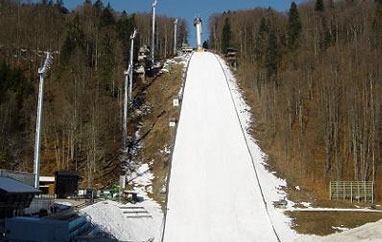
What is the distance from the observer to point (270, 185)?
100 ft

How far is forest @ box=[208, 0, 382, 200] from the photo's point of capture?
36406mm

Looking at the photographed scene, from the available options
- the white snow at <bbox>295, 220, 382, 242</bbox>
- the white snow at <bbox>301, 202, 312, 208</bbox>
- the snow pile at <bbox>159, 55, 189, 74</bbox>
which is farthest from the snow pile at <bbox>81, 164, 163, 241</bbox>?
the snow pile at <bbox>159, 55, 189, 74</bbox>

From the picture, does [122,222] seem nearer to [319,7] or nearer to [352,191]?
[352,191]

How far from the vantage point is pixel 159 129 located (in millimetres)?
41000

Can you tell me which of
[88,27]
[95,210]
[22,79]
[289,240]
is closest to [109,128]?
[22,79]

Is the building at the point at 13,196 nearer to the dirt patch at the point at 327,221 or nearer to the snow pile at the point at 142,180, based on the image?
the snow pile at the point at 142,180

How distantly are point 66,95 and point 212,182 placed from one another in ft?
45.9

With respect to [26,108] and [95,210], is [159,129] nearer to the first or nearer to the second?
[26,108]

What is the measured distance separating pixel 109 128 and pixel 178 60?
31.4m

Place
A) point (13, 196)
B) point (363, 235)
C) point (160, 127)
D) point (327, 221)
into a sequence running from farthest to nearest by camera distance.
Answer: point (160, 127), point (327, 221), point (13, 196), point (363, 235)

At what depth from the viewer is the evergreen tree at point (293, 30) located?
6359 cm

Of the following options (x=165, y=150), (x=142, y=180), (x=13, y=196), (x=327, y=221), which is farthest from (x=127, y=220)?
(x=165, y=150)

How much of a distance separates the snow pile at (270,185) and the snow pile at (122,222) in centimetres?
574

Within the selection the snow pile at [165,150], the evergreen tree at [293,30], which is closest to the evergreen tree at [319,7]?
the evergreen tree at [293,30]
